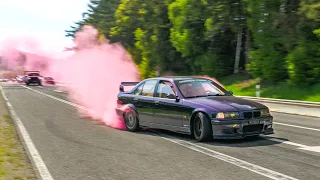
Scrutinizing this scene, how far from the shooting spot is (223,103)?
9328 millimetres

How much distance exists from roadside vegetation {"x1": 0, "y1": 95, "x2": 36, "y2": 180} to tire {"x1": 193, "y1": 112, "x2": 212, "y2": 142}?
359 cm

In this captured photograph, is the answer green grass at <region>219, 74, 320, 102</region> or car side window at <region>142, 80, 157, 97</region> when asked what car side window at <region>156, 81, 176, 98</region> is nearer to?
car side window at <region>142, 80, 157, 97</region>

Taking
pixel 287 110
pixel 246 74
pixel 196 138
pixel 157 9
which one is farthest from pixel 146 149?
pixel 157 9

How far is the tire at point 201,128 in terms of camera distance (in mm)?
9215

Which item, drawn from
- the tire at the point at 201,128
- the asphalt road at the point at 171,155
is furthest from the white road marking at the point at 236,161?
the tire at the point at 201,128

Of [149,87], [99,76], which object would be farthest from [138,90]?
[99,76]

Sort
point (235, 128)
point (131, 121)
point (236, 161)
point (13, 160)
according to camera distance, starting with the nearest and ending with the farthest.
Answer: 1. point (236, 161)
2. point (13, 160)
3. point (235, 128)
4. point (131, 121)

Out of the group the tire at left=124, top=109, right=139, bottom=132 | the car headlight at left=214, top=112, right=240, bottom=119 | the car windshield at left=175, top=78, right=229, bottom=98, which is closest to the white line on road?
the car headlight at left=214, top=112, right=240, bottom=119

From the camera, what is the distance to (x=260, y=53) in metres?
26.0

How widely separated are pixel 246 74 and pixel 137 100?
22.5 m

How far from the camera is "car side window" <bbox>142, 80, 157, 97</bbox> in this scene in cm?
1127

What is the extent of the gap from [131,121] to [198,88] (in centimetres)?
237

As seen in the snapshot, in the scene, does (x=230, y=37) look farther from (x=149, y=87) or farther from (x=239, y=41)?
(x=149, y=87)

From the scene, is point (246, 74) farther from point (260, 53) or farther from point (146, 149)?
point (146, 149)
